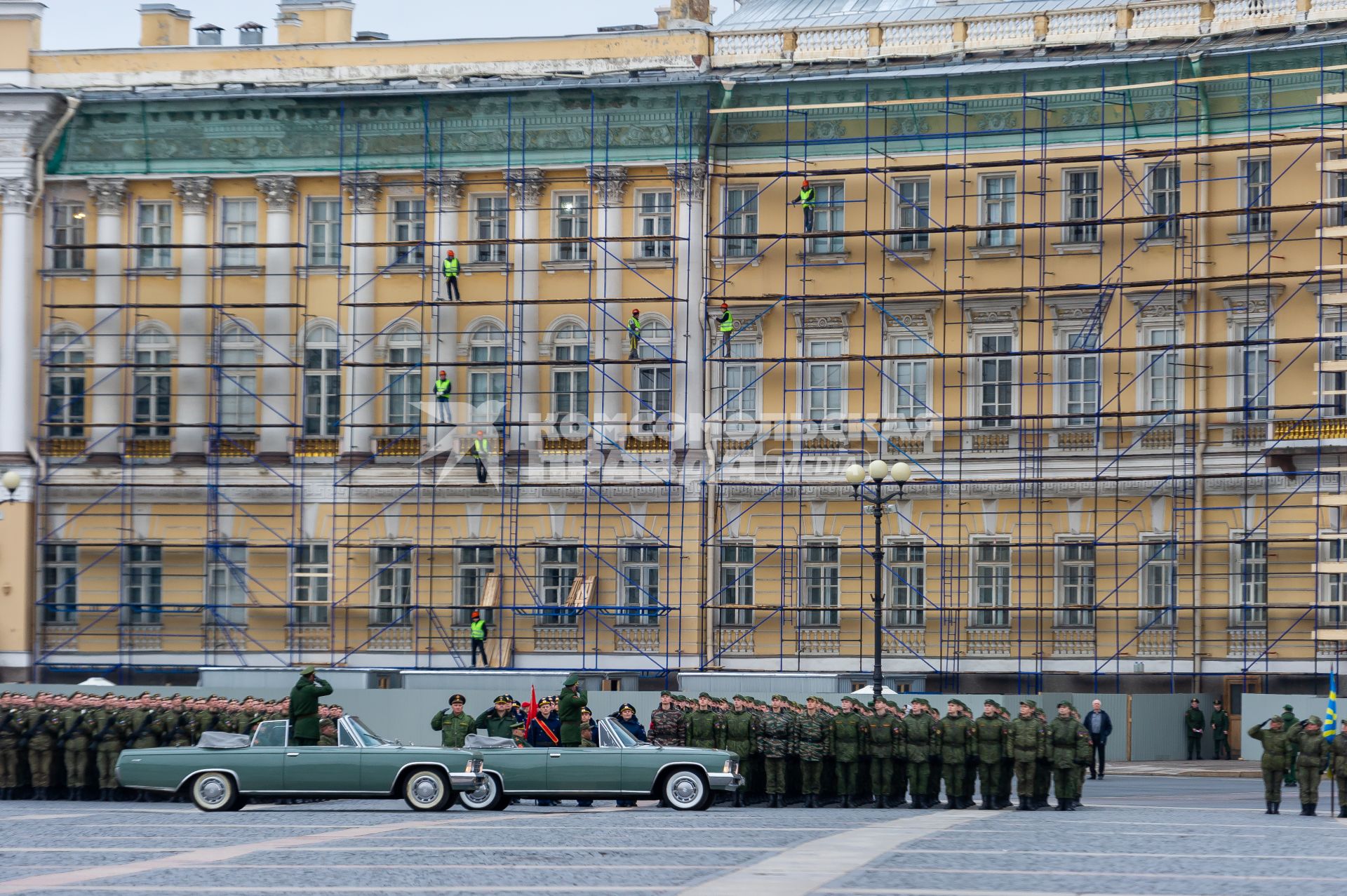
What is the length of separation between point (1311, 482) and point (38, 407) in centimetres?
2683

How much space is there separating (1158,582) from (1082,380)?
14.1ft

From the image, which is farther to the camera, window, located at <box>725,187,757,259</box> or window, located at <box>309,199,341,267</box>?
window, located at <box>309,199,341,267</box>

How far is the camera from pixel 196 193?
51.3m

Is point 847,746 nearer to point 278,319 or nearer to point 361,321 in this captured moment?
point 361,321

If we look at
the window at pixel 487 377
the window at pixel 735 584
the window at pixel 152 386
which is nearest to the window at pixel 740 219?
the window at pixel 487 377

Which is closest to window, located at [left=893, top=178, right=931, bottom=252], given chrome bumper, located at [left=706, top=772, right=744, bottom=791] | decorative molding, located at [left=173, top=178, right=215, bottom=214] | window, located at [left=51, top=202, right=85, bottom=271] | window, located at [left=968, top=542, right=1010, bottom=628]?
window, located at [left=968, top=542, right=1010, bottom=628]

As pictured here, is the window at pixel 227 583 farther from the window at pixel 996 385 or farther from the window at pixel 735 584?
the window at pixel 996 385

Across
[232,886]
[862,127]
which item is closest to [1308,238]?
[862,127]

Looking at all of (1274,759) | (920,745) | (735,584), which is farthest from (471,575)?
Answer: (1274,759)

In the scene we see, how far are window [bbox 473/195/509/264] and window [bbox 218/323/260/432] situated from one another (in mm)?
5389

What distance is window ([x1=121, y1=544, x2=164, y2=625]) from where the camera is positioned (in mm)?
51062

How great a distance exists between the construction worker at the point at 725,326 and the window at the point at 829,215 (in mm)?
2315

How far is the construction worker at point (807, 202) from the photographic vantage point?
48156 mm

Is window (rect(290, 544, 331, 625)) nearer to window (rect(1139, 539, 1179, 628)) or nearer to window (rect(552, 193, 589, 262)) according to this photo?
window (rect(552, 193, 589, 262))
